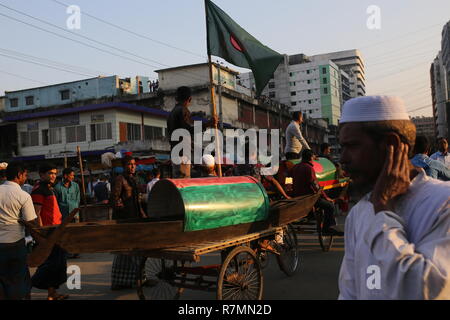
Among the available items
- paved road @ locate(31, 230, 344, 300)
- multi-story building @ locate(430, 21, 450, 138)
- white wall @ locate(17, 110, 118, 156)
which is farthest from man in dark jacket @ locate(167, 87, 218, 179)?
multi-story building @ locate(430, 21, 450, 138)

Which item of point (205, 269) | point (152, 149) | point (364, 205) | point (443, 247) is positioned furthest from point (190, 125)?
point (152, 149)

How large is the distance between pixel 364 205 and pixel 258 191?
3764 mm

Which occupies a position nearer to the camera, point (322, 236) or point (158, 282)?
point (158, 282)

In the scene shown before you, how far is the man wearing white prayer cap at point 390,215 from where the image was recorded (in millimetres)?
1249

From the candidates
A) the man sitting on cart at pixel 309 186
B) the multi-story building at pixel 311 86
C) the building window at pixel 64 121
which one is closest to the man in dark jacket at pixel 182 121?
the man sitting on cart at pixel 309 186

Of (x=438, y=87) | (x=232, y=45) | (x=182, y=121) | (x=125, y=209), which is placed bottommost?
(x=125, y=209)

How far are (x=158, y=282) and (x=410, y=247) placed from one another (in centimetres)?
514

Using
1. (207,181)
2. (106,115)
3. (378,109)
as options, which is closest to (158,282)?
(207,181)

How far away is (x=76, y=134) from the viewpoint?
31625 millimetres

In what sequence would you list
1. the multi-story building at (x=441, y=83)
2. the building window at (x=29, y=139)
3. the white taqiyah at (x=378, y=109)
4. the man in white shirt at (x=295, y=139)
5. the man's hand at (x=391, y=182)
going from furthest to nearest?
the multi-story building at (x=441, y=83), the building window at (x=29, y=139), the man in white shirt at (x=295, y=139), the white taqiyah at (x=378, y=109), the man's hand at (x=391, y=182)

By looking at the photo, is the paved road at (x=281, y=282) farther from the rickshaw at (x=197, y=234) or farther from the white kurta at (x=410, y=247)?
the white kurta at (x=410, y=247)

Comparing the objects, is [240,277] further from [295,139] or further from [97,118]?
[97,118]

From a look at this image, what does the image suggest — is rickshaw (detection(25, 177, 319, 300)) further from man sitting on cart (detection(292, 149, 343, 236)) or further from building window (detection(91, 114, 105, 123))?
building window (detection(91, 114, 105, 123))

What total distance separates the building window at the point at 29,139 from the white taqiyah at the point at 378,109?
35165 mm
